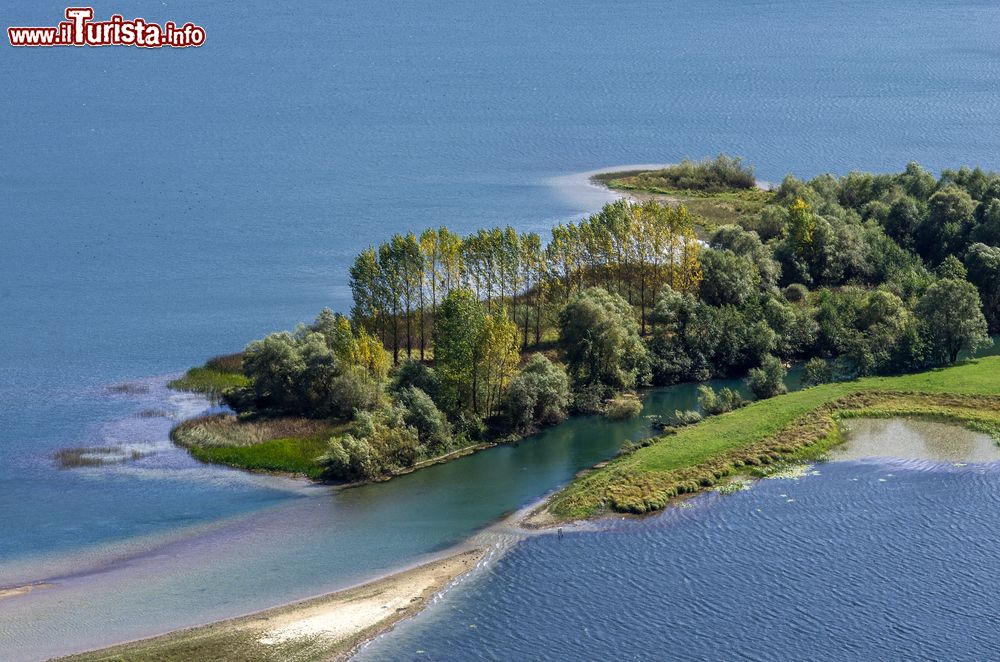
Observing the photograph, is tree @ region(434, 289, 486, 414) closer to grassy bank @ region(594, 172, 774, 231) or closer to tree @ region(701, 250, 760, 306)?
tree @ region(701, 250, 760, 306)

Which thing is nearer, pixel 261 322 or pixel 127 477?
pixel 127 477

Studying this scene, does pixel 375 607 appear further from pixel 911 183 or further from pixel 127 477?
pixel 911 183

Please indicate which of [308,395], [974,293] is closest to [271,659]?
[308,395]

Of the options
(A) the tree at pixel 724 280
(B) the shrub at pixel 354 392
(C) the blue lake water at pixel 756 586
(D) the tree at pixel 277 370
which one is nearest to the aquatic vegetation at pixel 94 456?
(D) the tree at pixel 277 370

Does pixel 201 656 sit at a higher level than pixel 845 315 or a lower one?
lower

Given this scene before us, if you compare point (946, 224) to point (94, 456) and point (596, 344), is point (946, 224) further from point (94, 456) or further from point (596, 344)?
point (94, 456)

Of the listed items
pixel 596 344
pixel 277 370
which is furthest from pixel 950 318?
pixel 277 370
